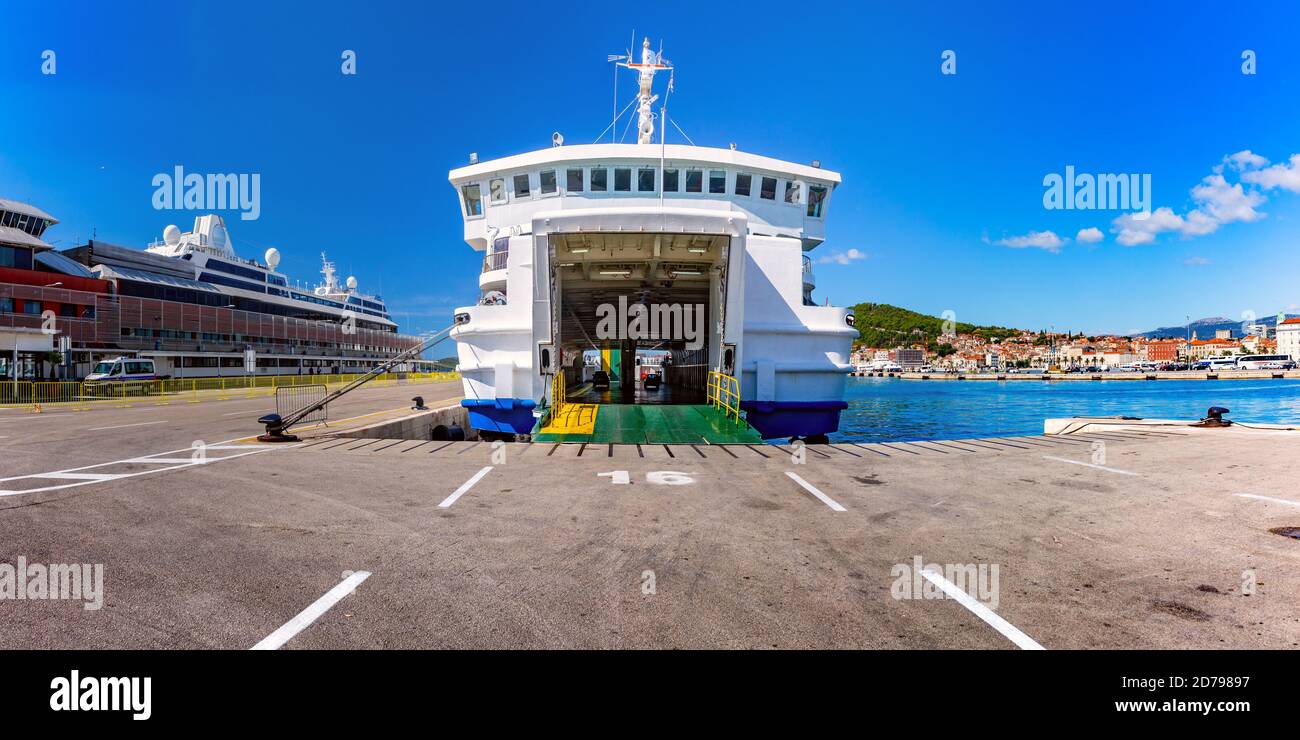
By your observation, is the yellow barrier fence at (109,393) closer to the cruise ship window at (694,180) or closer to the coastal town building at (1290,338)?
the cruise ship window at (694,180)

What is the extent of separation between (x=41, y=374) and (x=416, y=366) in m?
74.2

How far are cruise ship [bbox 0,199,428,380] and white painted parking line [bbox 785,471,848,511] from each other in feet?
135

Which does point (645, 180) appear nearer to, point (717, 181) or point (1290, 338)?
point (717, 181)

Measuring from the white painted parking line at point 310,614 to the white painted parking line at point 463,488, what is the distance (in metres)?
2.21

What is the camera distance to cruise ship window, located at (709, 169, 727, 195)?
17859mm

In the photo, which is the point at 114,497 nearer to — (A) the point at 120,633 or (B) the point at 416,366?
(A) the point at 120,633

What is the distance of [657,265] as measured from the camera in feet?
56.0

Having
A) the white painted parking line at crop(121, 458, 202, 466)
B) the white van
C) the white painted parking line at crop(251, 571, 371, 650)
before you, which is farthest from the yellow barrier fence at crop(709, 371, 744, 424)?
the white van

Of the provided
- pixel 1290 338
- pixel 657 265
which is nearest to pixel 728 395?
pixel 657 265

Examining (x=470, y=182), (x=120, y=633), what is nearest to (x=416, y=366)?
(x=470, y=182)

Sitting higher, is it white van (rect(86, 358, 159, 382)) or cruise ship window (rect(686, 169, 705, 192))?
cruise ship window (rect(686, 169, 705, 192))

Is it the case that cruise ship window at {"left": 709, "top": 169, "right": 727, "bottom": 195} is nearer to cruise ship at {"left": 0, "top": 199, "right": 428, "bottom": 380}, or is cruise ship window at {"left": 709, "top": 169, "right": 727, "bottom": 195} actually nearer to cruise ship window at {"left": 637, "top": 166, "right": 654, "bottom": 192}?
cruise ship window at {"left": 637, "top": 166, "right": 654, "bottom": 192}

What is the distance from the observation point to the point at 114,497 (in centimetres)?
639

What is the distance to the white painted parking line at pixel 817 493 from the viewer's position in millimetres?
6285
